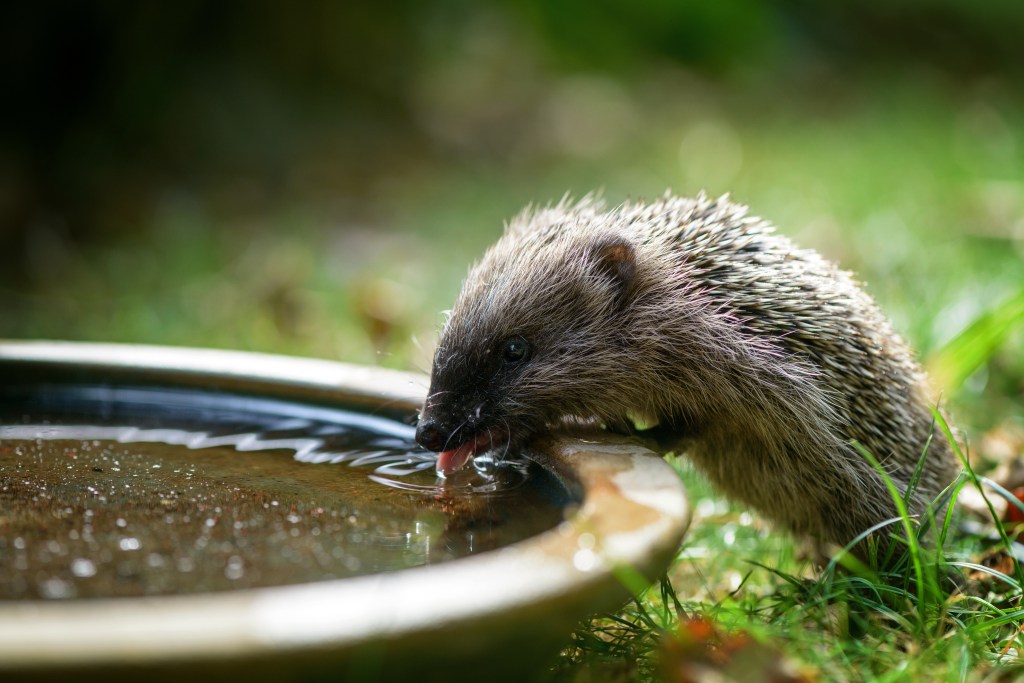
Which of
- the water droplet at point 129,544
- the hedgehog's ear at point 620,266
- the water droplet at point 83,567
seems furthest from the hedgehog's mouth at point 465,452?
the water droplet at point 83,567

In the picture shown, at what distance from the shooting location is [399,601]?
156 centimetres

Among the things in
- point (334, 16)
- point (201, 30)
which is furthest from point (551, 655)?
point (334, 16)

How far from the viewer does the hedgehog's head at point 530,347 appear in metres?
2.95

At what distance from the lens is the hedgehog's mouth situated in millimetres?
2875

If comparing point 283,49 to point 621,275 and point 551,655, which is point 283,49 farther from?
point 551,655

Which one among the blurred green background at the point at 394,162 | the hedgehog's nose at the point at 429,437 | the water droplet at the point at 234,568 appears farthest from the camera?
the blurred green background at the point at 394,162

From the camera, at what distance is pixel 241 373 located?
3.29m

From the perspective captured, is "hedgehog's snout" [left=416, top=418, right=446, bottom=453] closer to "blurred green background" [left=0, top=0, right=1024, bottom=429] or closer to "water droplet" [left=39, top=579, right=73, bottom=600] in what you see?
"blurred green background" [left=0, top=0, right=1024, bottom=429]

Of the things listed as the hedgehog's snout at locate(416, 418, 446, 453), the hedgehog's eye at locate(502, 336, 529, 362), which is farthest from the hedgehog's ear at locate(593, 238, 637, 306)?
the hedgehog's snout at locate(416, 418, 446, 453)

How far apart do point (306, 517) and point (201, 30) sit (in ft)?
24.8

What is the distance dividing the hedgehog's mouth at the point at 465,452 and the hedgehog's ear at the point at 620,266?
0.57m

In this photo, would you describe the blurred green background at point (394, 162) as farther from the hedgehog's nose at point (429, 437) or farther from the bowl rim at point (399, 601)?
the bowl rim at point (399, 601)

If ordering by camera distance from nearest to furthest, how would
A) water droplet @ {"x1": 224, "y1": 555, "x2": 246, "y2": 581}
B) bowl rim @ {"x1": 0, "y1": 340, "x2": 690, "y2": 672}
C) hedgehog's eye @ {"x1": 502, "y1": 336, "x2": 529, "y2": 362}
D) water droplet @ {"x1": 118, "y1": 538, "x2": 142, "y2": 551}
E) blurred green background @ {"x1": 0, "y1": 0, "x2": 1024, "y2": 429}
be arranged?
bowl rim @ {"x1": 0, "y1": 340, "x2": 690, "y2": 672} → water droplet @ {"x1": 224, "y1": 555, "x2": 246, "y2": 581} → water droplet @ {"x1": 118, "y1": 538, "x2": 142, "y2": 551} → hedgehog's eye @ {"x1": 502, "y1": 336, "x2": 529, "y2": 362} → blurred green background @ {"x1": 0, "y1": 0, "x2": 1024, "y2": 429}

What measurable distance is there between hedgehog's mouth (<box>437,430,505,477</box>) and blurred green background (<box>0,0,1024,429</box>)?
85 centimetres
